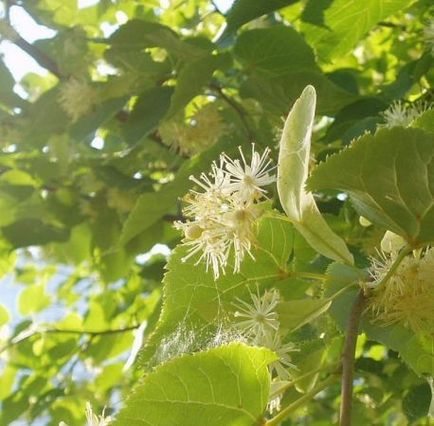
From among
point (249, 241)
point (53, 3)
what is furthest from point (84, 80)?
point (249, 241)

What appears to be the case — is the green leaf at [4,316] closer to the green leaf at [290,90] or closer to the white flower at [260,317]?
the green leaf at [290,90]

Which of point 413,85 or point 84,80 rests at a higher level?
point 84,80

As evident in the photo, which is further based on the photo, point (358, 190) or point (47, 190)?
point (47, 190)

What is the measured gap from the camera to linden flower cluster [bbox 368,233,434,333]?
656 millimetres

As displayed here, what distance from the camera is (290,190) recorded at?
24.0 inches

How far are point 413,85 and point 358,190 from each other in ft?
2.51

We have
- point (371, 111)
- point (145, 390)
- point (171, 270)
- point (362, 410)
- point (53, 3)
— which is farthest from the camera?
point (53, 3)

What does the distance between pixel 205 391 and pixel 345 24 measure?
2.60 feet

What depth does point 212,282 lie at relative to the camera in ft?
2.44

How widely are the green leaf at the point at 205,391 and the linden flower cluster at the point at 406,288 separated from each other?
0.13 meters

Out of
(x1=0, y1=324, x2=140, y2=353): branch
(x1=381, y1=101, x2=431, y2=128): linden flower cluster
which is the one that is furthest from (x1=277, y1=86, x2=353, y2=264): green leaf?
(x1=0, y1=324, x2=140, y2=353): branch

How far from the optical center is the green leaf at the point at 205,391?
0.59 metres

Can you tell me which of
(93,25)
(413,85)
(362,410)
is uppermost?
(93,25)

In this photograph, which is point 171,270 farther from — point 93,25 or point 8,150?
point 93,25
